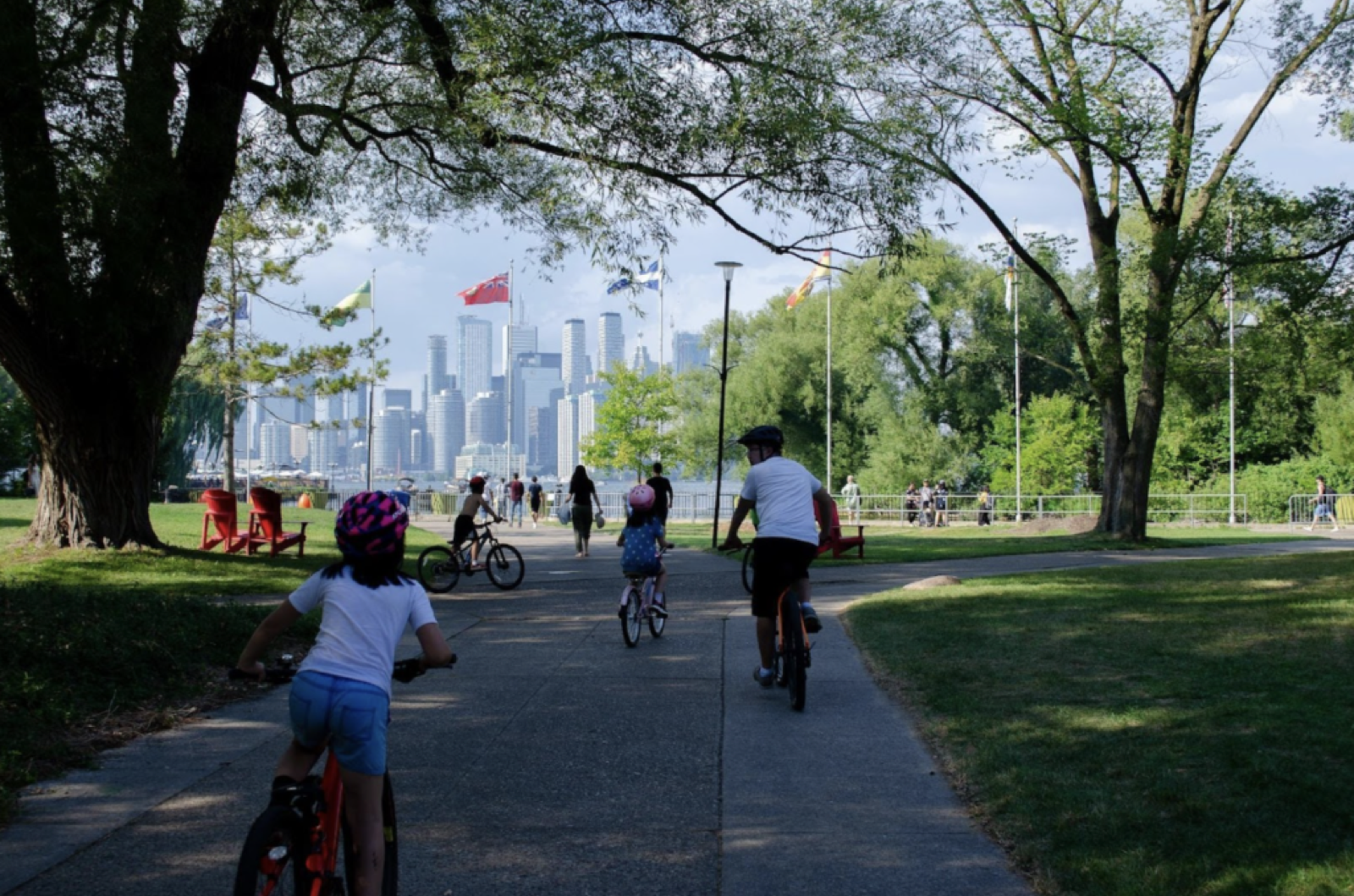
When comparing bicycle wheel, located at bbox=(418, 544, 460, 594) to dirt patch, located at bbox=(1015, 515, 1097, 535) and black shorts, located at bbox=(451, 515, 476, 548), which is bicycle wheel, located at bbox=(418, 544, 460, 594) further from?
dirt patch, located at bbox=(1015, 515, 1097, 535)

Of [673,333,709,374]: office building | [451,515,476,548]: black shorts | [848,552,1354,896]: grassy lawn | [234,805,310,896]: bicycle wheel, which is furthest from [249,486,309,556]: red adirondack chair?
[673,333,709,374]: office building

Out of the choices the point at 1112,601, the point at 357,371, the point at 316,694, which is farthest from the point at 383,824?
the point at 357,371

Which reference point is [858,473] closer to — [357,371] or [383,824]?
[357,371]

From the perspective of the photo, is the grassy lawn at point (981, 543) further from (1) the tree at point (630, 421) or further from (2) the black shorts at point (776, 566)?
(1) the tree at point (630, 421)

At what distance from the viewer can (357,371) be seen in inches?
1469

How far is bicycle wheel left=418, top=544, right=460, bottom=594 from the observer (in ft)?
52.5

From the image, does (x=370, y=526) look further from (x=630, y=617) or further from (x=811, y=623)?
(x=630, y=617)

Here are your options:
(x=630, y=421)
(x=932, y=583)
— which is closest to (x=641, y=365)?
(x=630, y=421)

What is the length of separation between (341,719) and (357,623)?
0.31 m

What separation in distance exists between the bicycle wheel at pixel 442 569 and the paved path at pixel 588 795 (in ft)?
20.4

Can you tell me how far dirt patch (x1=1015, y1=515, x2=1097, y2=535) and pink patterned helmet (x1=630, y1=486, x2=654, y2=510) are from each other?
2178cm

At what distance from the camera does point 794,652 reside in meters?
7.80

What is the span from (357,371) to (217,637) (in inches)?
1126

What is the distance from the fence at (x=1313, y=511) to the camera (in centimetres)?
4091
